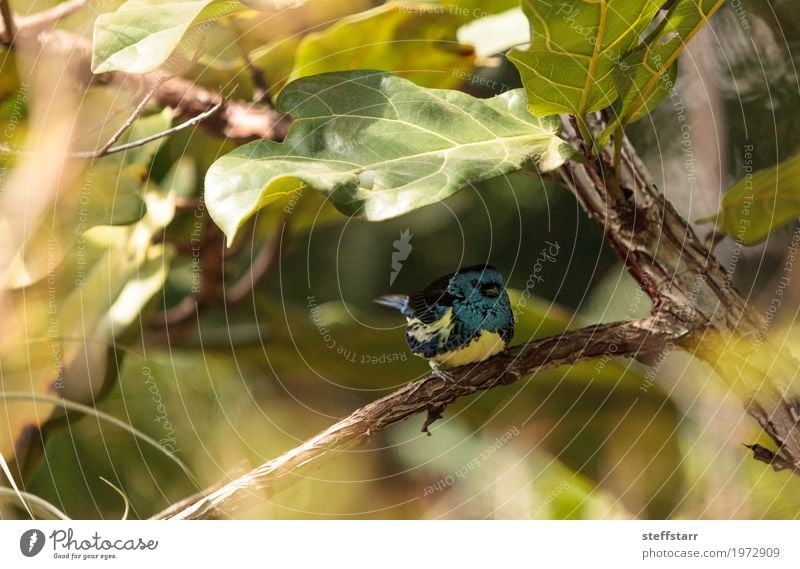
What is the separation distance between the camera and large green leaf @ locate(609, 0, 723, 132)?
34 cm

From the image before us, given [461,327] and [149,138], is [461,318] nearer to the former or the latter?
[461,327]

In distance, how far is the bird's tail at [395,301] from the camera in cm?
41

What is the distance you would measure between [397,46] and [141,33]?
13 centimetres

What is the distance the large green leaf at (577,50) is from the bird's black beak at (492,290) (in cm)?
9

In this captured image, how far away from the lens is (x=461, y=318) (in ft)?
1.27

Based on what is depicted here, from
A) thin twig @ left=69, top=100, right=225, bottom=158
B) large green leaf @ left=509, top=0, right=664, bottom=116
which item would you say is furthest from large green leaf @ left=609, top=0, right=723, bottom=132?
thin twig @ left=69, top=100, right=225, bottom=158

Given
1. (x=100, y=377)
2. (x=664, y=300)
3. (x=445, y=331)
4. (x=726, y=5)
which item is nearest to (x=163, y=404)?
(x=100, y=377)

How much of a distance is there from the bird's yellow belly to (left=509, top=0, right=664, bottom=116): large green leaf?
116 millimetres

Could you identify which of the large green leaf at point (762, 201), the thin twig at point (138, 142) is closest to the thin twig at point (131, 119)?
the thin twig at point (138, 142)

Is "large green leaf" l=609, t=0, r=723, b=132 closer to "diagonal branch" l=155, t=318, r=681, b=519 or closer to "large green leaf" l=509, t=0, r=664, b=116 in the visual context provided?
"large green leaf" l=509, t=0, r=664, b=116

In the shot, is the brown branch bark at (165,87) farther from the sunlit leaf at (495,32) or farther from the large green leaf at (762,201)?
the large green leaf at (762,201)

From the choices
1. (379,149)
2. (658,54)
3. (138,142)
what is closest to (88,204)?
(138,142)

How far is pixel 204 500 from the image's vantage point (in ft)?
1.35
